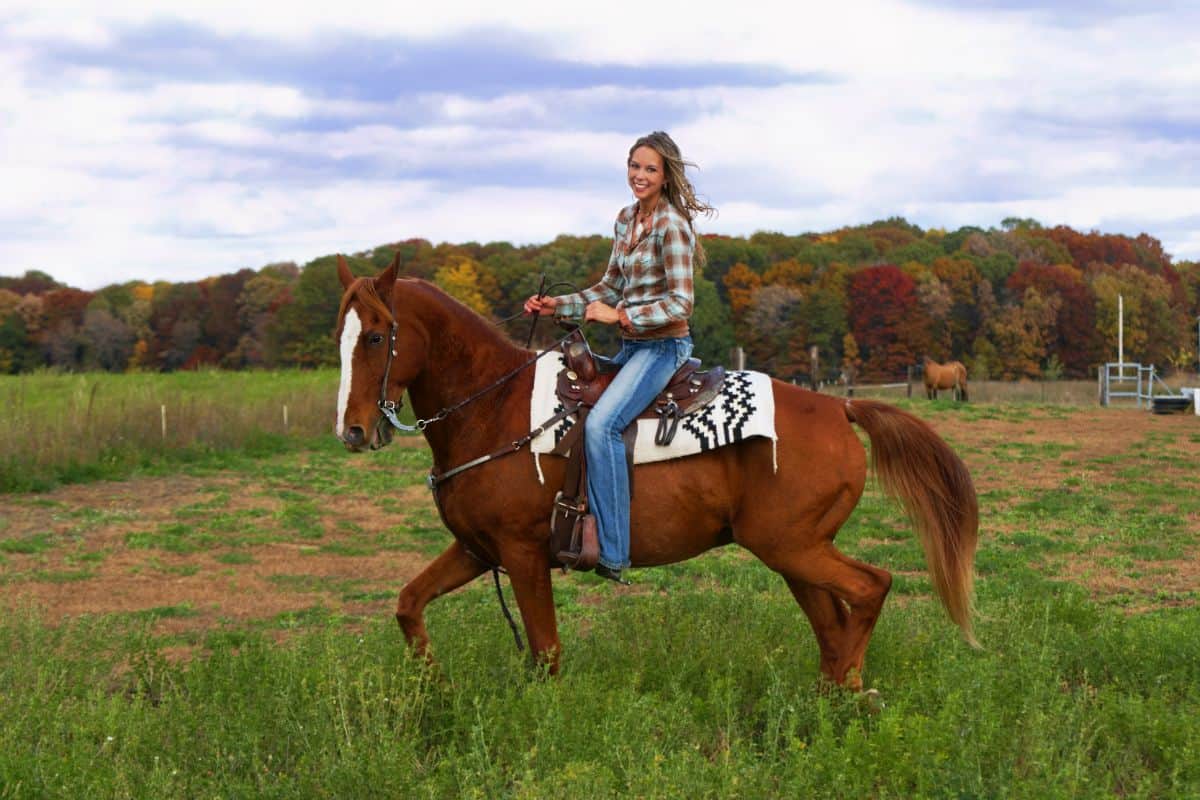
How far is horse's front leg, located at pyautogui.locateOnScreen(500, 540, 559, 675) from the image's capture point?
526cm

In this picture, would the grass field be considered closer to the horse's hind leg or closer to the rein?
the horse's hind leg

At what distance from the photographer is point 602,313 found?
207 inches

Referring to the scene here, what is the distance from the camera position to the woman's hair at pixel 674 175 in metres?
5.38

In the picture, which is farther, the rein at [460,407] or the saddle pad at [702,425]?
the saddle pad at [702,425]

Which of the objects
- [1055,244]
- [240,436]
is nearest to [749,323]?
[1055,244]

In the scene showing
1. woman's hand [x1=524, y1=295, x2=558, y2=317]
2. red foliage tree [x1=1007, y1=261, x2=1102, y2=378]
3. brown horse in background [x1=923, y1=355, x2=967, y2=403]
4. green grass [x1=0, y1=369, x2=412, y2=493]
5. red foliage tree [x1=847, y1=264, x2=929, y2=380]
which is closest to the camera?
woman's hand [x1=524, y1=295, x2=558, y2=317]

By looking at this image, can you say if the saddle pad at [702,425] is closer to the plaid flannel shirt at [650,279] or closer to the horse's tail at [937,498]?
the plaid flannel shirt at [650,279]

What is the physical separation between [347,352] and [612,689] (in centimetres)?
196

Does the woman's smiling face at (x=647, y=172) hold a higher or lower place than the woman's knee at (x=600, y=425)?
higher

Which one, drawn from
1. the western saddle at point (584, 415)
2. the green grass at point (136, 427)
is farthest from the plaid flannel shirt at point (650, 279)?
the green grass at point (136, 427)

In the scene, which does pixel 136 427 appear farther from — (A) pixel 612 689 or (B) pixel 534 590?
(A) pixel 612 689

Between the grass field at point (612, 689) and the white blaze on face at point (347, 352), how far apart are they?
112 centimetres

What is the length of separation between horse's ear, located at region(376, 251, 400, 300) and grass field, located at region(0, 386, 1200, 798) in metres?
1.68

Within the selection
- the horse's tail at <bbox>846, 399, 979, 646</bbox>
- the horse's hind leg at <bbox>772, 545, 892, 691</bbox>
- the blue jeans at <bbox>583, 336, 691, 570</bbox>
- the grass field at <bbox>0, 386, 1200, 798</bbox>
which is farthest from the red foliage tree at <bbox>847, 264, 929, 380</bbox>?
the blue jeans at <bbox>583, 336, 691, 570</bbox>
